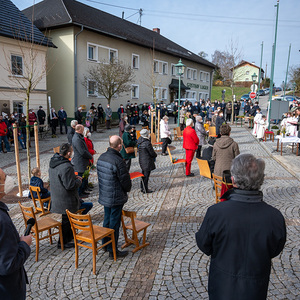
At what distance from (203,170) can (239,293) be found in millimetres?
6033

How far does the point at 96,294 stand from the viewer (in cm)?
396

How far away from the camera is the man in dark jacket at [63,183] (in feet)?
15.8

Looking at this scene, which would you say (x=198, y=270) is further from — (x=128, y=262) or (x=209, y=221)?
(x=209, y=221)

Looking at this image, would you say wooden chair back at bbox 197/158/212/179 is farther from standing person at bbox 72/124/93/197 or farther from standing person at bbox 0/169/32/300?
standing person at bbox 0/169/32/300

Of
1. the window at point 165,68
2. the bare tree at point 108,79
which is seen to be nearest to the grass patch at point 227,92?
the window at point 165,68

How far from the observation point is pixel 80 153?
305 inches

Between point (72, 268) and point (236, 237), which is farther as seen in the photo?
point (72, 268)

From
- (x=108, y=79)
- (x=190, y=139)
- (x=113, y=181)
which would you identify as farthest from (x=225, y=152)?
(x=108, y=79)

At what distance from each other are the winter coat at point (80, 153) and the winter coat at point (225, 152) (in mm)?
3277

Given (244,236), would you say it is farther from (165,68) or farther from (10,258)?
(165,68)

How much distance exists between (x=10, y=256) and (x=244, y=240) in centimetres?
182

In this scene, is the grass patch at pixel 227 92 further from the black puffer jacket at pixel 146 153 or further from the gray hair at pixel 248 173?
the gray hair at pixel 248 173

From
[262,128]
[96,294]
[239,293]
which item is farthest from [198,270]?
[262,128]

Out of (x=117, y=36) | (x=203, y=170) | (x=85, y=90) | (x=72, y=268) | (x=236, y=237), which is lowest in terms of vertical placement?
(x=72, y=268)
